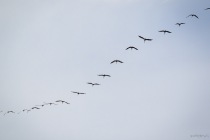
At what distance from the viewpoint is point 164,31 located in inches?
3066

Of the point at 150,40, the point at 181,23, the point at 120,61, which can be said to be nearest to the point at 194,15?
the point at 181,23

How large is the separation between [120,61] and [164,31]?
36.0 ft

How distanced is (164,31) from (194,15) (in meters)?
7.29

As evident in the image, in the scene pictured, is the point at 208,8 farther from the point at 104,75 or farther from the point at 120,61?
the point at 104,75

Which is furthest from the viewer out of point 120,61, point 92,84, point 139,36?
point 92,84

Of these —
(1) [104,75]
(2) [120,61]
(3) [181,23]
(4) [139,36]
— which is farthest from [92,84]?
(3) [181,23]

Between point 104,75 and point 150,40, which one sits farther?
point 104,75

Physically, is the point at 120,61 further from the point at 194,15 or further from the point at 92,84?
the point at 194,15

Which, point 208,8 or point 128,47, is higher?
point 208,8

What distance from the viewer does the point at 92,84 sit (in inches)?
3295

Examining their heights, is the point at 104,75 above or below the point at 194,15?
below

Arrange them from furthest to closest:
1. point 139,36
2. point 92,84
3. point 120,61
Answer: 1. point 92,84
2. point 120,61
3. point 139,36

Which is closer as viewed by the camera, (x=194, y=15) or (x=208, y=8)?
(x=208, y=8)

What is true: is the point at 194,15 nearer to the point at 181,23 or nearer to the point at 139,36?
the point at 181,23
